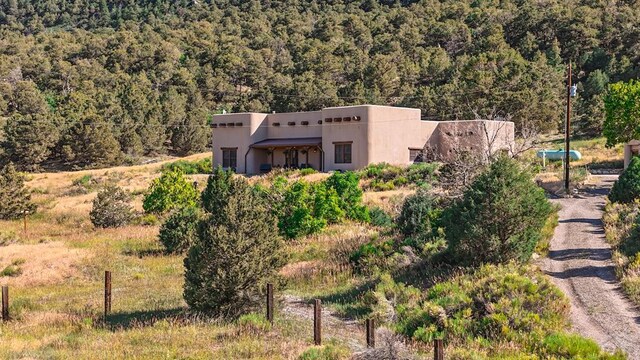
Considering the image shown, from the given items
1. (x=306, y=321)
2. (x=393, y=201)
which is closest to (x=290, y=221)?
(x=393, y=201)

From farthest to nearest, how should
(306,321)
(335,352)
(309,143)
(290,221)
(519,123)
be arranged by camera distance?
(519,123) → (309,143) → (290,221) → (306,321) → (335,352)

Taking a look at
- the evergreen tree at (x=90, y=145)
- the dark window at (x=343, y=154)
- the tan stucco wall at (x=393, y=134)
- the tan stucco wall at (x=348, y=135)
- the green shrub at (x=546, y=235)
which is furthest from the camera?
the evergreen tree at (x=90, y=145)

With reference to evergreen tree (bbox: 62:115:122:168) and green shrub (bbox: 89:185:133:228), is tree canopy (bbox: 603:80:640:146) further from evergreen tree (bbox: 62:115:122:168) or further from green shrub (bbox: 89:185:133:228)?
evergreen tree (bbox: 62:115:122:168)

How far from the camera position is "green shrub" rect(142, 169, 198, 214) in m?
36.4

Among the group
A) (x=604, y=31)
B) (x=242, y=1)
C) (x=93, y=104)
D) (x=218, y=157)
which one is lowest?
(x=218, y=157)

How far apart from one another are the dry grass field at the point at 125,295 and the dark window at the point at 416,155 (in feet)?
36.5

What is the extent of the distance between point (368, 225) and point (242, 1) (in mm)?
134549

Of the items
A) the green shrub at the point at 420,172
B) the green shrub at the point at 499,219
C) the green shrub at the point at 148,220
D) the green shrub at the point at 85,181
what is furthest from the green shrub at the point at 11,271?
the green shrub at the point at 85,181

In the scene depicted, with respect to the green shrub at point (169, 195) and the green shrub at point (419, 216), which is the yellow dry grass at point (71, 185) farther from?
the green shrub at point (419, 216)

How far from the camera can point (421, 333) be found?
13219mm

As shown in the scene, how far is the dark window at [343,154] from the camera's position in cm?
4372

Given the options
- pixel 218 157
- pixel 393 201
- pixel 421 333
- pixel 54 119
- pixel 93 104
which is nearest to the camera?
pixel 421 333

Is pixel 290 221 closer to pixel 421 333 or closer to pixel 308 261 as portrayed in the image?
pixel 308 261

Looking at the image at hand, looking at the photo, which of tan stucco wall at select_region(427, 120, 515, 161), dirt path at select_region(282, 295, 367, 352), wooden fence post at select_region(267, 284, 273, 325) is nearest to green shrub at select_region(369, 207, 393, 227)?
dirt path at select_region(282, 295, 367, 352)
